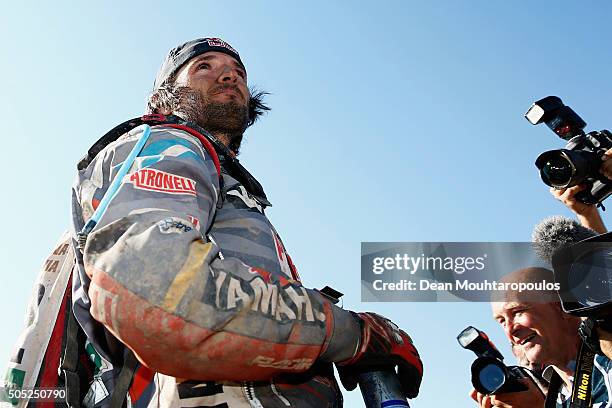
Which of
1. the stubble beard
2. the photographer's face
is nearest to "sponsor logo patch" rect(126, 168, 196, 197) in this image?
the stubble beard

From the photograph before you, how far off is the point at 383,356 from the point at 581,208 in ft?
11.0

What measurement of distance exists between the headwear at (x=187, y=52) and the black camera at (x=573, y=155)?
6.80 feet

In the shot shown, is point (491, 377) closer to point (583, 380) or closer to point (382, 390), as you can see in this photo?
point (583, 380)

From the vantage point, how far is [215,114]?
3330 millimetres

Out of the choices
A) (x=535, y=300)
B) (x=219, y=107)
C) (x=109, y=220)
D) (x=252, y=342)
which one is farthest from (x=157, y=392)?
(x=535, y=300)

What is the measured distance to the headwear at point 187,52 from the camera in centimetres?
382

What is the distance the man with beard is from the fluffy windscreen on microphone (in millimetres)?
3642

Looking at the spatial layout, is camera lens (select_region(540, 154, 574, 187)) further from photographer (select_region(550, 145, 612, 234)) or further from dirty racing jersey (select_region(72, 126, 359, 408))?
dirty racing jersey (select_region(72, 126, 359, 408))

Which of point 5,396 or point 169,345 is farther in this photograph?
point 5,396

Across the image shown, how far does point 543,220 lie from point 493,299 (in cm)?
98

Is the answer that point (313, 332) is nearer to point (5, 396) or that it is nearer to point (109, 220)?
point (109, 220)

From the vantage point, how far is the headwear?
3.82m

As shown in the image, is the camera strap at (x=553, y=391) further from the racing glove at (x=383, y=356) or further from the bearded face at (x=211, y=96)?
the bearded face at (x=211, y=96)

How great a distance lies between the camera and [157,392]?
6.73ft
